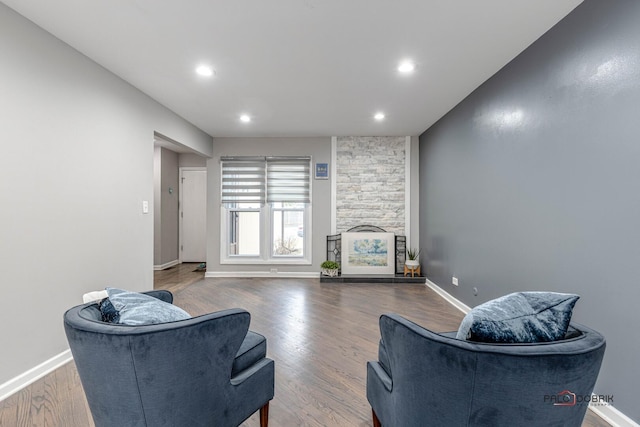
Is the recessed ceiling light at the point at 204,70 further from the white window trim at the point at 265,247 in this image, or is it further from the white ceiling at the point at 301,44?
the white window trim at the point at 265,247

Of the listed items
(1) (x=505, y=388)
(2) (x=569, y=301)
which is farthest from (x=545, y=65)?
(1) (x=505, y=388)

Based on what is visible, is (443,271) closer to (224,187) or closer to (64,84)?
(224,187)

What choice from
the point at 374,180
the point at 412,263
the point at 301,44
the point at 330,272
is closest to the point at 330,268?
the point at 330,272

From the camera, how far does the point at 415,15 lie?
208 cm

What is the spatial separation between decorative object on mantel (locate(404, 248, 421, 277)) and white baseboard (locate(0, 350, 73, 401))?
4504mm

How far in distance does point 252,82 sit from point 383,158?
3.03 meters

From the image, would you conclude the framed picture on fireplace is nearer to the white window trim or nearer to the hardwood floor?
the hardwood floor

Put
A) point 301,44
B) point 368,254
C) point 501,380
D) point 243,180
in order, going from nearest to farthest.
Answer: point 501,380 → point 301,44 → point 368,254 → point 243,180

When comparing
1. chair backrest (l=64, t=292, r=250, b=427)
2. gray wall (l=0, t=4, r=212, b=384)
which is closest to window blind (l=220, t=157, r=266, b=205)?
gray wall (l=0, t=4, r=212, b=384)

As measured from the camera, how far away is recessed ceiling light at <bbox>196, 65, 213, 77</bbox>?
2842mm

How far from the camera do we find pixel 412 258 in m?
5.30

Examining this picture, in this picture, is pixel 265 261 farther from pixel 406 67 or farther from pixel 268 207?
pixel 406 67

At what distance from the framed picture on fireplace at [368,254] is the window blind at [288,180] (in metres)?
1.18

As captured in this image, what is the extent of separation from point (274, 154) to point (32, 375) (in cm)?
430
